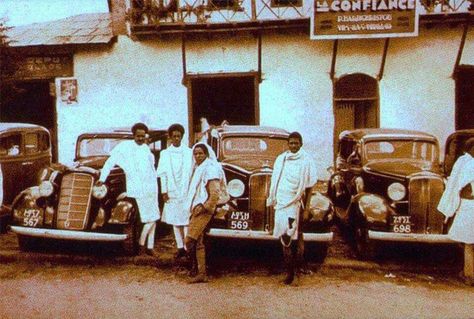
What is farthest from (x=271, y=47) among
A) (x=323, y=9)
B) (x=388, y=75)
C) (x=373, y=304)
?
(x=373, y=304)

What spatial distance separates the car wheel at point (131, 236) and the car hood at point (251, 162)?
1.55 meters

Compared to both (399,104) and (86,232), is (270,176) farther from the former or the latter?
(399,104)

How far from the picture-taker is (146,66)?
14.6m

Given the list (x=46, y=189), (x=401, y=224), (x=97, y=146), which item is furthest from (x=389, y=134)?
(x=46, y=189)

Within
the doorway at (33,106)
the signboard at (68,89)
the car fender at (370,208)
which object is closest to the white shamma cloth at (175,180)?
the car fender at (370,208)

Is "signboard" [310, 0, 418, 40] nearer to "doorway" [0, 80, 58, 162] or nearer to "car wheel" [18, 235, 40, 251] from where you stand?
"doorway" [0, 80, 58, 162]

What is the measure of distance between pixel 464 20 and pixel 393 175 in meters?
7.29

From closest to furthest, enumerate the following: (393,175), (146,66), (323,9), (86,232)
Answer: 1. (86,232)
2. (393,175)
3. (323,9)
4. (146,66)

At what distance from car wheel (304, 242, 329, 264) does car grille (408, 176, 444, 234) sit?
119 centimetres

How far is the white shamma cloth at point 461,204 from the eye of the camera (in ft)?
21.8

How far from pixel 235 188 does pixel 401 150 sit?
285 centimetres

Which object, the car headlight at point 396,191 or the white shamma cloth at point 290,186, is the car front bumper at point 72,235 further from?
the car headlight at point 396,191

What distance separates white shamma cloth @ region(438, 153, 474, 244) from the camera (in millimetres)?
6652

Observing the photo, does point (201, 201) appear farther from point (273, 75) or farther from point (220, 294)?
point (273, 75)
